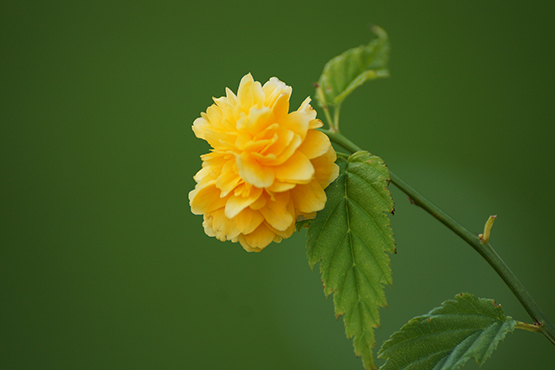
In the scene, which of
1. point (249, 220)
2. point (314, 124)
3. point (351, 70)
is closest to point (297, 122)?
point (314, 124)

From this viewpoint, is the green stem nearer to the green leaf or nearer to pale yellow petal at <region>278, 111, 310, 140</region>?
the green leaf

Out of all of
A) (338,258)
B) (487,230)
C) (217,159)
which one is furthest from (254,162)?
(487,230)

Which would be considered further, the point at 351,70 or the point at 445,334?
the point at 351,70

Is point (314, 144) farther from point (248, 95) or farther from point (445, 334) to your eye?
point (445, 334)

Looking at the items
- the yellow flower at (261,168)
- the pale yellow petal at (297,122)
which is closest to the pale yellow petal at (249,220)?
the yellow flower at (261,168)

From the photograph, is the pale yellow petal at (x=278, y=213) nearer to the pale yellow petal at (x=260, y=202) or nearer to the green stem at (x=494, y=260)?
A: the pale yellow petal at (x=260, y=202)

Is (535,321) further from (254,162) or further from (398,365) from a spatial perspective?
(254,162)

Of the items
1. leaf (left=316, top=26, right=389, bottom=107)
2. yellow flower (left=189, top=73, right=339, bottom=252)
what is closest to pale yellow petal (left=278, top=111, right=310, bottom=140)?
yellow flower (left=189, top=73, right=339, bottom=252)
